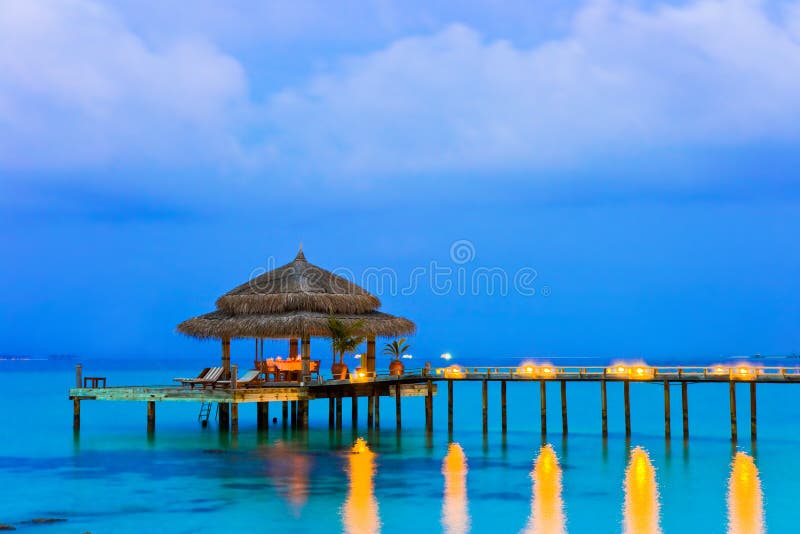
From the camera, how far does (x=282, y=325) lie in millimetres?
35938

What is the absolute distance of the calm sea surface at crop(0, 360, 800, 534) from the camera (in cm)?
2208

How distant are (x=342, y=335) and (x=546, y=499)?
13681mm

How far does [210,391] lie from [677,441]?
16525 mm

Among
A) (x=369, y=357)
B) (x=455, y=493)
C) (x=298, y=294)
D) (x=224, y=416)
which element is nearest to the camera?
(x=455, y=493)

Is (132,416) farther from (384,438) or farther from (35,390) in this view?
(35,390)

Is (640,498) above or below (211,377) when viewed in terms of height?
below

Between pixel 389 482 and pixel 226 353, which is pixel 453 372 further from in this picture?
pixel 389 482

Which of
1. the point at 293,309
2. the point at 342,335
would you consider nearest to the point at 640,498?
the point at 342,335

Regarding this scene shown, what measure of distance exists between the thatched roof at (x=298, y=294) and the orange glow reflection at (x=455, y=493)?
758 cm

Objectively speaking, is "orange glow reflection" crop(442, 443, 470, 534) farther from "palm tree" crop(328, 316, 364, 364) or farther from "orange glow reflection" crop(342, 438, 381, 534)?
"palm tree" crop(328, 316, 364, 364)

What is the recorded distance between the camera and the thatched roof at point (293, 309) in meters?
36.2

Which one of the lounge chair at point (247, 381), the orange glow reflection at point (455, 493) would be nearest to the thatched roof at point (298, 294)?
the lounge chair at point (247, 381)

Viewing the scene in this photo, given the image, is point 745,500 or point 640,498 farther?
point 640,498

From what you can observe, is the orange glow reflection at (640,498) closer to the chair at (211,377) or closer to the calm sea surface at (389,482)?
the calm sea surface at (389,482)
